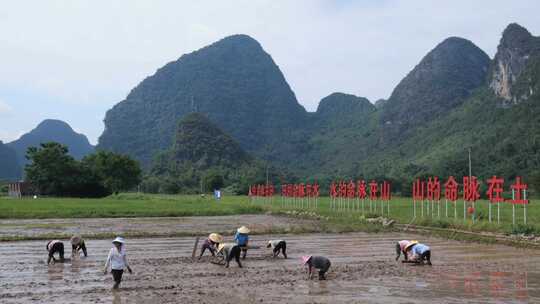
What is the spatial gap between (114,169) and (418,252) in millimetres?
65228

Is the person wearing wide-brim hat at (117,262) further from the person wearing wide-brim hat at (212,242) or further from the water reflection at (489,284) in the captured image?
the water reflection at (489,284)

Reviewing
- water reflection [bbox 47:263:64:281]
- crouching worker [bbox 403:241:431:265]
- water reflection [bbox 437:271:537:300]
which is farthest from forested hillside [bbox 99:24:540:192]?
water reflection [bbox 47:263:64:281]

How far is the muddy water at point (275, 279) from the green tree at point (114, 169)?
5661 cm

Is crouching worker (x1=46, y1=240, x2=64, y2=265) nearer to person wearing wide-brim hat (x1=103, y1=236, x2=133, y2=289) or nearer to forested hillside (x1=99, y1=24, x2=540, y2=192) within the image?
person wearing wide-brim hat (x1=103, y1=236, x2=133, y2=289)

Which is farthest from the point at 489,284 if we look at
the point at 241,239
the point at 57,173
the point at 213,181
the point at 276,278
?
the point at 213,181

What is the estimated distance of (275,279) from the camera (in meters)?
12.1

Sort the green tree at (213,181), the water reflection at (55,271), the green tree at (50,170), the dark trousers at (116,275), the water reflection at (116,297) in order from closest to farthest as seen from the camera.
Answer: the water reflection at (116,297) → the dark trousers at (116,275) → the water reflection at (55,271) → the green tree at (50,170) → the green tree at (213,181)

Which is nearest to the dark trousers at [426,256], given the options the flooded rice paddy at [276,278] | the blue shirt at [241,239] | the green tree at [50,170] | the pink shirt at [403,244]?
the flooded rice paddy at [276,278]

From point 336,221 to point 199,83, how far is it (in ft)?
463

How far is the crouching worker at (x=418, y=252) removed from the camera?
14727 millimetres

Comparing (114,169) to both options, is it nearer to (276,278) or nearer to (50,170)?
(50,170)

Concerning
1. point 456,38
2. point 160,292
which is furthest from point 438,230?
point 456,38

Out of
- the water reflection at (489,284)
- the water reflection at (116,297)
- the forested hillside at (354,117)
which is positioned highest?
the forested hillside at (354,117)

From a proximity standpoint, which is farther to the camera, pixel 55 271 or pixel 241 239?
pixel 241 239
